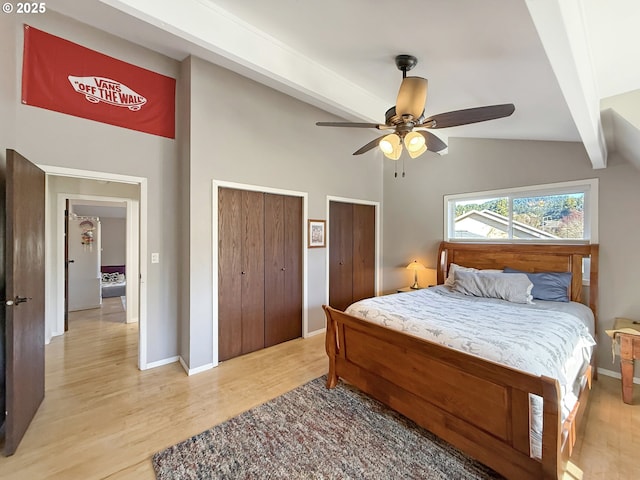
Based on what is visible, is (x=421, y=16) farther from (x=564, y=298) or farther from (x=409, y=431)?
(x=564, y=298)

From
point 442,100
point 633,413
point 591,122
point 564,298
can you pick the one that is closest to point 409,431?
point 633,413

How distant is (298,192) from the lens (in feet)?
12.5

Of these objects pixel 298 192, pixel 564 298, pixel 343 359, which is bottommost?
pixel 343 359

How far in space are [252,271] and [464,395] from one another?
8.18 ft

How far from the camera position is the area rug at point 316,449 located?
1705mm

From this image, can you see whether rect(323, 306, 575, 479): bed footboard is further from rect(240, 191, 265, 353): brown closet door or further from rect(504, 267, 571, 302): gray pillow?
rect(504, 267, 571, 302): gray pillow

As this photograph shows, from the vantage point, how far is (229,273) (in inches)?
128

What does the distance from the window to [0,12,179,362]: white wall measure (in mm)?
3749

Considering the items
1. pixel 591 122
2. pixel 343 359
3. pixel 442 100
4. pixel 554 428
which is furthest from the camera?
pixel 442 100

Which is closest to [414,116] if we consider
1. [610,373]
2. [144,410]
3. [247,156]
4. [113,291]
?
[247,156]

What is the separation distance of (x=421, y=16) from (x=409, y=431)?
277cm

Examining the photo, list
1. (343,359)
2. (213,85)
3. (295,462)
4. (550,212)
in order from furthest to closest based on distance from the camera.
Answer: (550,212), (213,85), (343,359), (295,462)

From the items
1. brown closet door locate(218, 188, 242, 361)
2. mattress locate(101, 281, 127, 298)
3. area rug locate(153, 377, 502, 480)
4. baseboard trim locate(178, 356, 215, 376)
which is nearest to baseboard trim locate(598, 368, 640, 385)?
area rug locate(153, 377, 502, 480)

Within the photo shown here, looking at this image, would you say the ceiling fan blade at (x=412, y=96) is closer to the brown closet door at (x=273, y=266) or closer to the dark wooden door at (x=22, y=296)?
the brown closet door at (x=273, y=266)
